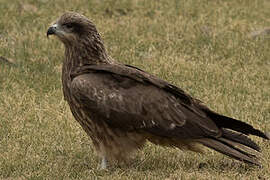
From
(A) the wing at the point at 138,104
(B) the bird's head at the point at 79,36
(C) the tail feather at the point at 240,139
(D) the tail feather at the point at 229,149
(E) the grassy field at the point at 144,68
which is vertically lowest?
(E) the grassy field at the point at 144,68

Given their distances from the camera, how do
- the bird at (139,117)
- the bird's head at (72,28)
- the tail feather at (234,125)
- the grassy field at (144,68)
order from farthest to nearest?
the bird's head at (72,28)
the grassy field at (144,68)
the bird at (139,117)
the tail feather at (234,125)

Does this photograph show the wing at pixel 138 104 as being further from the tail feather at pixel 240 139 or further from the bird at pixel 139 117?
the tail feather at pixel 240 139

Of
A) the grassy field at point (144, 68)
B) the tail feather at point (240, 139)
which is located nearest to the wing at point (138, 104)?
the tail feather at point (240, 139)

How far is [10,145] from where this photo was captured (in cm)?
942

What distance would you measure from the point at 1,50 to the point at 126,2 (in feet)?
12.2

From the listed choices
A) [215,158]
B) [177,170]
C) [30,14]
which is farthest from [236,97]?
[30,14]

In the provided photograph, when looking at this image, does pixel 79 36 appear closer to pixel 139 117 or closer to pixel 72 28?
pixel 72 28

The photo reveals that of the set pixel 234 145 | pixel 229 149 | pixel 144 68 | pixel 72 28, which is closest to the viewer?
pixel 229 149

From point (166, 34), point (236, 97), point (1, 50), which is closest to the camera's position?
point (236, 97)

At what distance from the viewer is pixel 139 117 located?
8.41 metres

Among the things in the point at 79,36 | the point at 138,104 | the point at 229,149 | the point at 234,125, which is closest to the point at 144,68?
the point at 79,36

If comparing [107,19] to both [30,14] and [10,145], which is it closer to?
[30,14]

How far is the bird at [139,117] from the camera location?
331 inches

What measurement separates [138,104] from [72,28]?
52.4 inches
